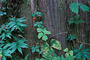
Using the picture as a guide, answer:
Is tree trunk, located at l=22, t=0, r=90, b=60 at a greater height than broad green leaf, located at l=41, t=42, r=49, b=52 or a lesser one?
greater

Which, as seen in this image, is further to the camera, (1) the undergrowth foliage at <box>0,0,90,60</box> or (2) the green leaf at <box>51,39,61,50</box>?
(2) the green leaf at <box>51,39,61,50</box>

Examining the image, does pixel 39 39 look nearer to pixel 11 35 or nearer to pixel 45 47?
pixel 45 47

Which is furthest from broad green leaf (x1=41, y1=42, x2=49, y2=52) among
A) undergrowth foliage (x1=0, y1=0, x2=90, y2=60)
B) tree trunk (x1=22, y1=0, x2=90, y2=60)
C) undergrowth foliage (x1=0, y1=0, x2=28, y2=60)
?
undergrowth foliage (x1=0, y1=0, x2=28, y2=60)

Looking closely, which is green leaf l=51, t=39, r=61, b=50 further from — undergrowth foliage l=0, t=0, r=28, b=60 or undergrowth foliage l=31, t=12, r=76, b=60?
undergrowth foliage l=0, t=0, r=28, b=60

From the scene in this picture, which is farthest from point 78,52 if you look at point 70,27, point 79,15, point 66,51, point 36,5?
point 36,5

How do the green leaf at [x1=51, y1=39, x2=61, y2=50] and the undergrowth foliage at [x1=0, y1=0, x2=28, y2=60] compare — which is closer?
the undergrowth foliage at [x1=0, y1=0, x2=28, y2=60]

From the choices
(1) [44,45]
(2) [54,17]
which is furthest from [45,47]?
Answer: (2) [54,17]

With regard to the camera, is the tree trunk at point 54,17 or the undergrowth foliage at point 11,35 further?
the tree trunk at point 54,17

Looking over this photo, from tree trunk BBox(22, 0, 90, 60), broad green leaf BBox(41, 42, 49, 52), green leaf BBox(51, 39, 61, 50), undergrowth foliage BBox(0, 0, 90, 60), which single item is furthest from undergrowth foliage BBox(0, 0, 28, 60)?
green leaf BBox(51, 39, 61, 50)

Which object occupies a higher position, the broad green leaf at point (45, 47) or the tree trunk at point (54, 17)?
the tree trunk at point (54, 17)

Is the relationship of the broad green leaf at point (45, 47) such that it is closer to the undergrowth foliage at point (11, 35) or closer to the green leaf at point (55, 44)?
the green leaf at point (55, 44)

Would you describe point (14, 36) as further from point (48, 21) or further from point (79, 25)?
point (79, 25)

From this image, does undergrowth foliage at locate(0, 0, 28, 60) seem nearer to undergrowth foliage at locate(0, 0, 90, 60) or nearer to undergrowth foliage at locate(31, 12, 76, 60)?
undergrowth foliage at locate(0, 0, 90, 60)

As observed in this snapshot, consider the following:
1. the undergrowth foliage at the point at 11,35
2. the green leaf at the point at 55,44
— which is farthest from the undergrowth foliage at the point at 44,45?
the undergrowth foliage at the point at 11,35
